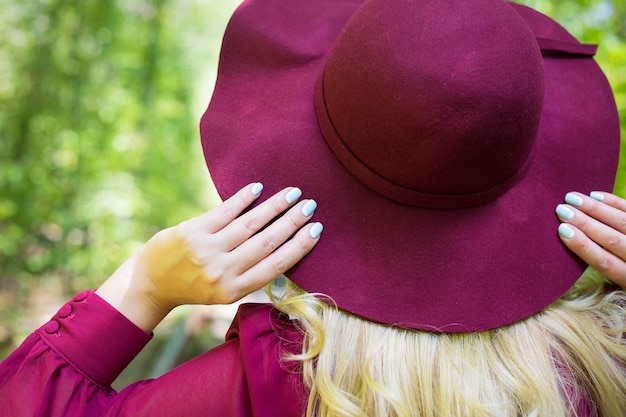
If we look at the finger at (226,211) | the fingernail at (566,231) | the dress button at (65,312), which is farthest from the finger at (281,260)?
the fingernail at (566,231)

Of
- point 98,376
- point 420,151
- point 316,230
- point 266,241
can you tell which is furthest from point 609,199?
point 98,376

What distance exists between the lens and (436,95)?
1.03m

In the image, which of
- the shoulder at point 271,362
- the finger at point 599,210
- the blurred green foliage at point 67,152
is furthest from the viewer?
the blurred green foliage at point 67,152

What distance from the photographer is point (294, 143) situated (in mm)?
1272

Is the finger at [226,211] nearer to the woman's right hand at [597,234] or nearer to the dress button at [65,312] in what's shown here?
the dress button at [65,312]

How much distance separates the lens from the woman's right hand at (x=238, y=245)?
3.89 feet

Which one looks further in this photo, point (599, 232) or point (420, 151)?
point (599, 232)

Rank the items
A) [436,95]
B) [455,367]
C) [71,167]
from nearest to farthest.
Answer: [436,95] < [455,367] < [71,167]

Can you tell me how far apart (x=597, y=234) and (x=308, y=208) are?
0.64 m

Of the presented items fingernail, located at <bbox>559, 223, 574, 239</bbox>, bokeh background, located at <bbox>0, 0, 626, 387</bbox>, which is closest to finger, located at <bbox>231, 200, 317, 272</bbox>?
fingernail, located at <bbox>559, 223, 574, 239</bbox>

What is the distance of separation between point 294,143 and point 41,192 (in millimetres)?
3763

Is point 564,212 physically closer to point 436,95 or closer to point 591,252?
point 591,252

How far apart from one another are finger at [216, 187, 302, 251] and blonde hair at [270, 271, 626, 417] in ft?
0.53

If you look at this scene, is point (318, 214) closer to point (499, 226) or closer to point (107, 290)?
point (499, 226)
